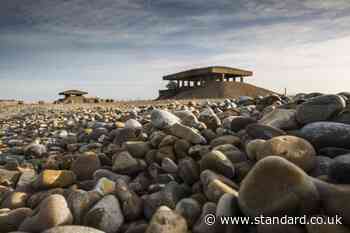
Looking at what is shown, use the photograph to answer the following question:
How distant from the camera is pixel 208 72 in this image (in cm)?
2120

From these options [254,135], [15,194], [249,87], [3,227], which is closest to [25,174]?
[15,194]

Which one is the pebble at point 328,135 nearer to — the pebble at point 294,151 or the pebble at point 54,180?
the pebble at point 294,151

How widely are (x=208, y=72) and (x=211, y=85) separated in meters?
1.17

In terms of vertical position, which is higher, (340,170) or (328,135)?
(328,135)

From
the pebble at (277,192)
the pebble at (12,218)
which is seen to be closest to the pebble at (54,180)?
the pebble at (12,218)

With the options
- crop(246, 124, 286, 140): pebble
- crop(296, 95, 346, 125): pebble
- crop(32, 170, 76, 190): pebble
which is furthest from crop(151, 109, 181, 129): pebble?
crop(296, 95, 346, 125): pebble

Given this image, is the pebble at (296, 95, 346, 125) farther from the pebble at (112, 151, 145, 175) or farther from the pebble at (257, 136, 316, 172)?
the pebble at (112, 151, 145, 175)

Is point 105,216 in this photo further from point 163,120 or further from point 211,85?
point 211,85

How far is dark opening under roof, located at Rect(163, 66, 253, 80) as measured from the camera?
21.2 metres

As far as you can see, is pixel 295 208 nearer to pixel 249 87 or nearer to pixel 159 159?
pixel 159 159

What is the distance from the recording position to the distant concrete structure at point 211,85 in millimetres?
19578

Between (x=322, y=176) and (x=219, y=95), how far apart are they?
17.1m

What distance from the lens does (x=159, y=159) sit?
2900 millimetres

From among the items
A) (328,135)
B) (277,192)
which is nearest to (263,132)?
(328,135)
